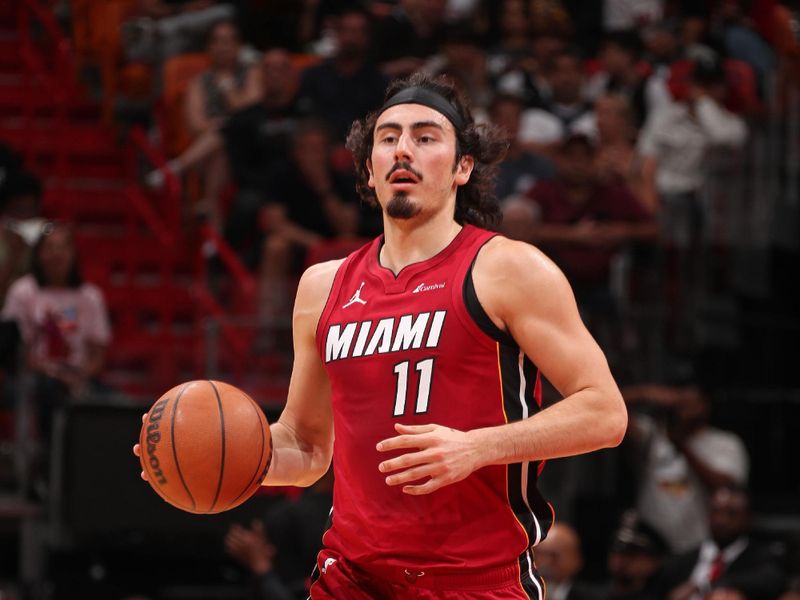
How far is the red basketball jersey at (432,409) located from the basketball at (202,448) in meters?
0.30

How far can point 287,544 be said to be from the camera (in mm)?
9062

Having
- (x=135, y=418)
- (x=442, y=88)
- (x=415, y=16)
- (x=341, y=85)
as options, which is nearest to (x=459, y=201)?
(x=442, y=88)

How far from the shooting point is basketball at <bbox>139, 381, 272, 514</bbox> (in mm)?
4387

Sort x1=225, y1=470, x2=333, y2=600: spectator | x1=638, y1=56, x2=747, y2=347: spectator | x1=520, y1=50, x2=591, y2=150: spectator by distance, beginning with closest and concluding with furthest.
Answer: x1=225, y1=470, x2=333, y2=600: spectator
x1=638, y1=56, x2=747, y2=347: spectator
x1=520, y1=50, x2=591, y2=150: spectator

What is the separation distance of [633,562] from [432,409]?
544 cm

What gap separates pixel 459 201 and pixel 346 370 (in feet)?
2.51

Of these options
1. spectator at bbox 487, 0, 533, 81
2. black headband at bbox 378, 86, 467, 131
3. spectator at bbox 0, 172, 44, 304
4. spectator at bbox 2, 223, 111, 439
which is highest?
black headband at bbox 378, 86, 467, 131

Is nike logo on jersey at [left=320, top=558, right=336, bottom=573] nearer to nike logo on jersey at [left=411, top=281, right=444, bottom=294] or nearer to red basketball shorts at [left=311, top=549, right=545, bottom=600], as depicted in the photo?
red basketball shorts at [left=311, top=549, right=545, bottom=600]

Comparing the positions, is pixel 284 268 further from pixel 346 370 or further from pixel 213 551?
pixel 346 370

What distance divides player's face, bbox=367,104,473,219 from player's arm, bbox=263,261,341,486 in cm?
41

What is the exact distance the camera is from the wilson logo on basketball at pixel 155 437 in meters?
4.41

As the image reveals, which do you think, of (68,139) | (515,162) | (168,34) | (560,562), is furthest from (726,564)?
(68,139)

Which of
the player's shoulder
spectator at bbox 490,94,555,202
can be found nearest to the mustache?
the player's shoulder

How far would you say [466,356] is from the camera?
170 inches
